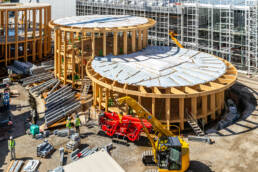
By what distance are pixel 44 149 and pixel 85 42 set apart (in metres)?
21.5

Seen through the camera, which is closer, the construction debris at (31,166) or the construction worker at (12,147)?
the construction debris at (31,166)

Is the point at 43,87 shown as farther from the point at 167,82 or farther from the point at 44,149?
the point at 167,82

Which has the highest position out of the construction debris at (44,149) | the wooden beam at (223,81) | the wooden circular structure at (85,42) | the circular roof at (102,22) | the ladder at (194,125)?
the circular roof at (102,22)

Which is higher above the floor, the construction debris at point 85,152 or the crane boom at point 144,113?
the crane boom at point 144,113

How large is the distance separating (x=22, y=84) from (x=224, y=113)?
28.2 meters

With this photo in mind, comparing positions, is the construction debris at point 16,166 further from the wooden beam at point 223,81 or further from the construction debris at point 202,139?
the wooden beam at point 223,81

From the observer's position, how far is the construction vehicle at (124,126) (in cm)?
2645

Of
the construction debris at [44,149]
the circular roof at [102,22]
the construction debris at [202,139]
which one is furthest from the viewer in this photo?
the circular roof at [102,22]

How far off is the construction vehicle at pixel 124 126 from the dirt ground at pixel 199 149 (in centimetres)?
83

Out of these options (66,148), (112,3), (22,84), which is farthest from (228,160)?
(112,3)

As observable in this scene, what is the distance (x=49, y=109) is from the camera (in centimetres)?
3244

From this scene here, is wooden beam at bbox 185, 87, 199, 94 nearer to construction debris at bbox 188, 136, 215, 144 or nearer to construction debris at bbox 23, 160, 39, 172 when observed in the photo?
construction debris at bbox 188, 136, 215, 144

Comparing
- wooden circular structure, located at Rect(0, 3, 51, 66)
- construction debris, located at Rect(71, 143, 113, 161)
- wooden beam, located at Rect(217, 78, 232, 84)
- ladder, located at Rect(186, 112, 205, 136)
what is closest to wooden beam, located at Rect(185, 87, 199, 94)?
ladder, located at Rect(186, 112, 205, 136)

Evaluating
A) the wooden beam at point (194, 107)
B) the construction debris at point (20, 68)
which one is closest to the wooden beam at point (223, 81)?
the wooden beam at point (194, 107)
